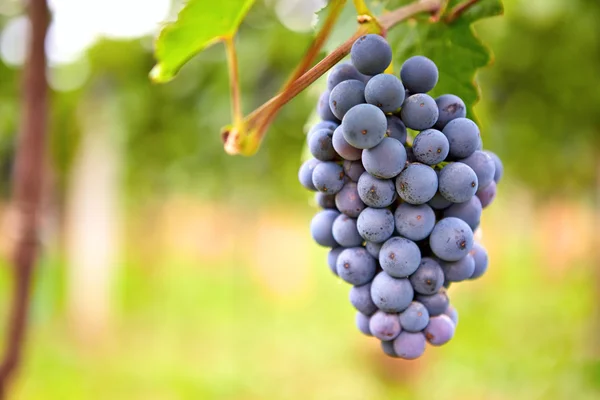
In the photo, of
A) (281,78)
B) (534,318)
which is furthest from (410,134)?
(534,318)

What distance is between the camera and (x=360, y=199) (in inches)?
24.7

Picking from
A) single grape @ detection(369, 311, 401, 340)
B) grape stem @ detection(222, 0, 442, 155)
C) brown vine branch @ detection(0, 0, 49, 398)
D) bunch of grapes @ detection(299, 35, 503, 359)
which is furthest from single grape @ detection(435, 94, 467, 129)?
brown vine branch @ detection(0, 0, 49, 398)

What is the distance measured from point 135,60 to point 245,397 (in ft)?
9.70

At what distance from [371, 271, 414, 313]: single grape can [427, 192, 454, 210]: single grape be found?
88 mm

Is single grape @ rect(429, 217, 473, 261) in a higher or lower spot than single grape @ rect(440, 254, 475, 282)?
higher

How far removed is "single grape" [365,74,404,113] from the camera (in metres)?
0.55

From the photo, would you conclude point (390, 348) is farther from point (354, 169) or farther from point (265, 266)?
point (265, 266)

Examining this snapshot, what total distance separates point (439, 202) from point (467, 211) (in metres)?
0.03

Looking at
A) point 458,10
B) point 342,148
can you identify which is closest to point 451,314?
point 342,148

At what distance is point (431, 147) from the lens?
57 cm

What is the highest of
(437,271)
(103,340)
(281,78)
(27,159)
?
(437,271)

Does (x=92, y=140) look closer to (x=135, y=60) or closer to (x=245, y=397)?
(x=135, y=60)

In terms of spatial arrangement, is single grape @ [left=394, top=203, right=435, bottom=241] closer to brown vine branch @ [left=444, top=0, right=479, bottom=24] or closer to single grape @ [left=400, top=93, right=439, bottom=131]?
single grape @ [left=400, top=93, right=439, bottom=131]

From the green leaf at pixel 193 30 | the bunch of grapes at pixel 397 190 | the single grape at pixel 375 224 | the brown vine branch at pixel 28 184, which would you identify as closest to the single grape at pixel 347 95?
the bunch of grapes at pixel 397 190
